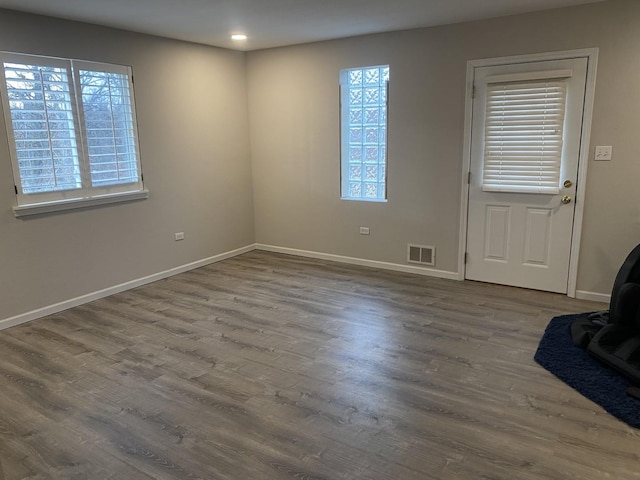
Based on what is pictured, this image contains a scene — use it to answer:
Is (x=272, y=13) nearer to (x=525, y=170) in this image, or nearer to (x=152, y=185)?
(x=152, y=185)

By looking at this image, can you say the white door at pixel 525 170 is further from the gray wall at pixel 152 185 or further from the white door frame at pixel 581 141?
the gray wall at pixel 152 185

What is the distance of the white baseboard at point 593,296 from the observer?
161 inches

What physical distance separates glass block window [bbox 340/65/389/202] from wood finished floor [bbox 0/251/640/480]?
143 cm

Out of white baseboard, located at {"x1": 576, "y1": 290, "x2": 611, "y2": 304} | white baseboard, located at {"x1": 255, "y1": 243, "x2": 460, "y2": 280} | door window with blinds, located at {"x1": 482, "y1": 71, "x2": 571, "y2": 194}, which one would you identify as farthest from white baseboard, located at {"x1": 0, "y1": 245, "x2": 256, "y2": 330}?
white baseboard, located at {"x1": 576, "y1": 290, "x2": 611, "y2": 304}

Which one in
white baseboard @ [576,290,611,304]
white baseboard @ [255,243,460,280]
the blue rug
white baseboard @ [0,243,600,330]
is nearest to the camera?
the blue rug

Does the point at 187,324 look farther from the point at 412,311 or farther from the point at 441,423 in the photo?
the point at 441,423

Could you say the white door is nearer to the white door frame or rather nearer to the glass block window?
the white door frame

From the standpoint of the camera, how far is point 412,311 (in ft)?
13.2

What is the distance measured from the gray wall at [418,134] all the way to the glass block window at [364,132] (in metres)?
0.10

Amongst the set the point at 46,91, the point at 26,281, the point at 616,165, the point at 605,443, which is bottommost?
the point at 605,443

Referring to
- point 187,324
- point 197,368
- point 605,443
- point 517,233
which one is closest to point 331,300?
point 187,324

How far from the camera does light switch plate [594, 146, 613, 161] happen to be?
3.89 metres

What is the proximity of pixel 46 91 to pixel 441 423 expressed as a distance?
3.86 metres

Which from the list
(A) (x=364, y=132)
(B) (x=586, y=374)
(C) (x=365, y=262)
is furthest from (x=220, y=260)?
(B) (x=586, y=374)
